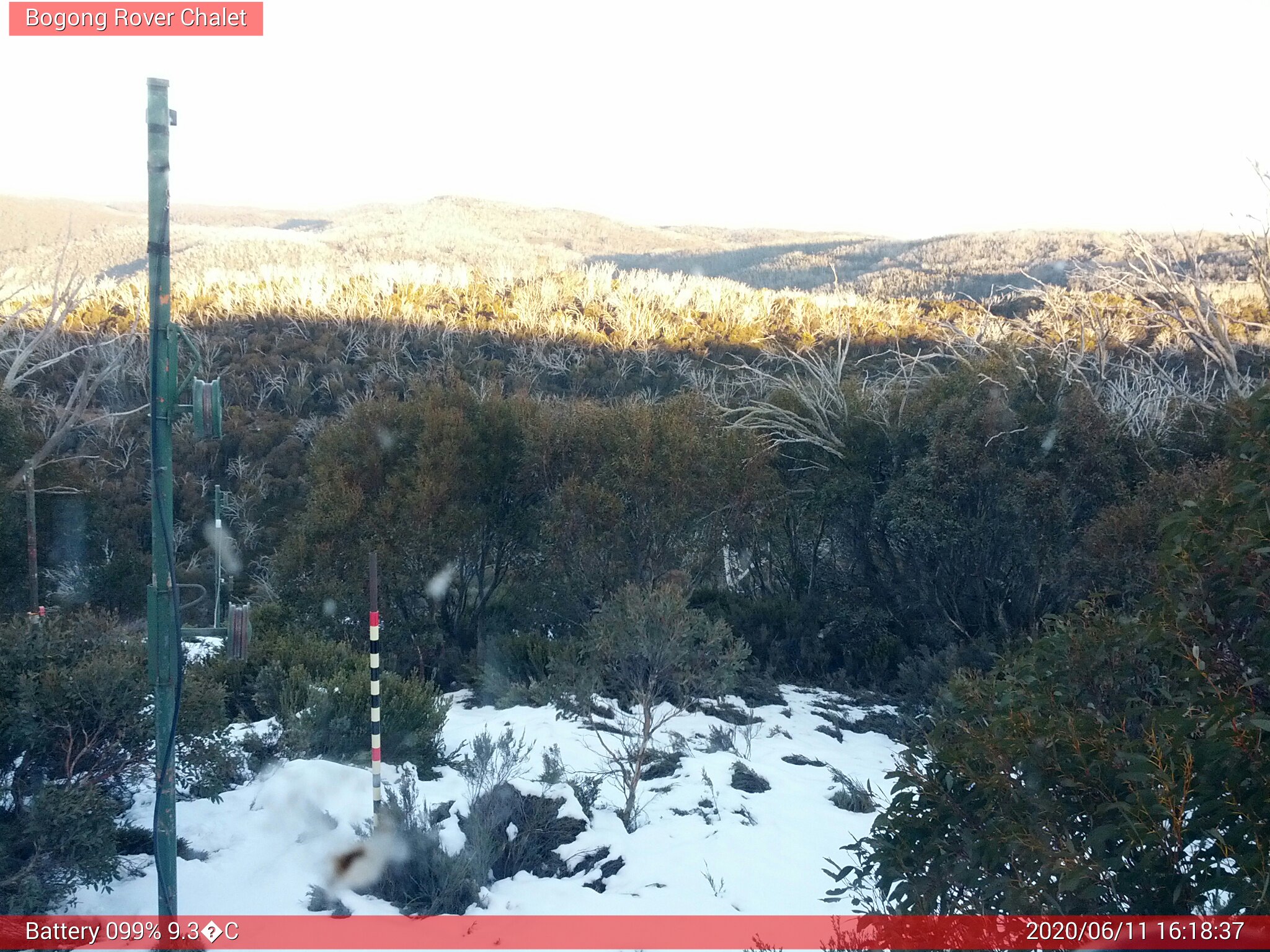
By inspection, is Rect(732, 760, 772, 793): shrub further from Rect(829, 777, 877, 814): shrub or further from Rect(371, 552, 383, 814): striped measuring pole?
Rect(371, 552, 383, 814): striped measuring pole

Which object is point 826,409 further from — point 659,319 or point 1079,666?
point 659,319

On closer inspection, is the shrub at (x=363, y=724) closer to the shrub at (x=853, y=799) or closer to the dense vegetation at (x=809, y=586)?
the dense vegetation at (x=809, y=586)

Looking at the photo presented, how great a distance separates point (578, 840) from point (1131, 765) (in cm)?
379

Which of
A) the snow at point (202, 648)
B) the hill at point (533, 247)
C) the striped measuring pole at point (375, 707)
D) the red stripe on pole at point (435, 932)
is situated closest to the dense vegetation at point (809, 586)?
the red stripe on pole at point (435, 932)

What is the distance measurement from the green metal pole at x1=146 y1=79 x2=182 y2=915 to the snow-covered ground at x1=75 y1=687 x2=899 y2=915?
723 mm

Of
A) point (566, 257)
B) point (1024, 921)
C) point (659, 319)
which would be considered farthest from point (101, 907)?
point (566, 257)

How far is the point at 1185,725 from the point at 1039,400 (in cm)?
868

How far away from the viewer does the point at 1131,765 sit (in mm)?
2232

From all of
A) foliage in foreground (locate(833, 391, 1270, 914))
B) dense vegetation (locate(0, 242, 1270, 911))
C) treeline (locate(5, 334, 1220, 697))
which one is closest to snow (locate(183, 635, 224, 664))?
dense vegetation (locate(0, 242, 1270, 911))

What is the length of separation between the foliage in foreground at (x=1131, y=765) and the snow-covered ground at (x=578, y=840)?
1.91 meters

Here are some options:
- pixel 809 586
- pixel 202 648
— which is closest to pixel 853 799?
pixel 809 586

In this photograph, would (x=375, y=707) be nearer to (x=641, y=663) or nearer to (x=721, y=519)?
(x=641, y=663)

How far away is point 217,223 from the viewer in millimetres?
79562

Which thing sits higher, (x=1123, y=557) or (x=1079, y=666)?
(x=1079, y=666)
